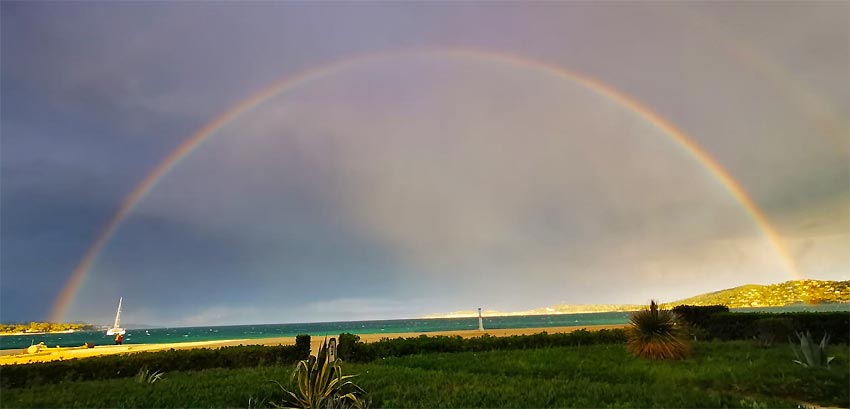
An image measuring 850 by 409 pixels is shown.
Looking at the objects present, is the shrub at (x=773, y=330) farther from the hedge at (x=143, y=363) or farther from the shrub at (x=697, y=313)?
the hedge at (x=143, y=363)

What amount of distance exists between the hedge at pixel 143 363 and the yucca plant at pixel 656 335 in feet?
42.7

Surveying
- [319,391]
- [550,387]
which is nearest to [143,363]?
[319,391]

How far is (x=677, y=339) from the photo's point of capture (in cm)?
1448

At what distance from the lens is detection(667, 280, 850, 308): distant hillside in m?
39.0

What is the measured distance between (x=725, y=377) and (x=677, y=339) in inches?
153

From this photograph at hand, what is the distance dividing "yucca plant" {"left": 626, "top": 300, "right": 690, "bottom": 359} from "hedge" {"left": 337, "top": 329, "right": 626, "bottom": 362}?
463 centimetres

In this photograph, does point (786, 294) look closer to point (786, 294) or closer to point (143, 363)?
point (786, 294)

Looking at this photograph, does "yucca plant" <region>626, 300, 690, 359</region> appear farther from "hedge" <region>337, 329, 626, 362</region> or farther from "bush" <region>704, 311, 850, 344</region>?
"bush" <region>704, 311, 850, 344</region>

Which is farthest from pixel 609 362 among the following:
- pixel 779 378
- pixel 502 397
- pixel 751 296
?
pixel 751 296

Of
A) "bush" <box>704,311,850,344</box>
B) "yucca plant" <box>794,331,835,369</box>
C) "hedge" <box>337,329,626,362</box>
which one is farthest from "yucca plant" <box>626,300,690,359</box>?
"bush" <box>704,311,850,344</box>

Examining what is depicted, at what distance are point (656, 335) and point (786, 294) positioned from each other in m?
72.9

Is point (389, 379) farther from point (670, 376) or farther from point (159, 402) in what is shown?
point (670, 376)

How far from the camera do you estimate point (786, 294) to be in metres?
67.5

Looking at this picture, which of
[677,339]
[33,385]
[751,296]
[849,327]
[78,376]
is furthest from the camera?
[751,296]
